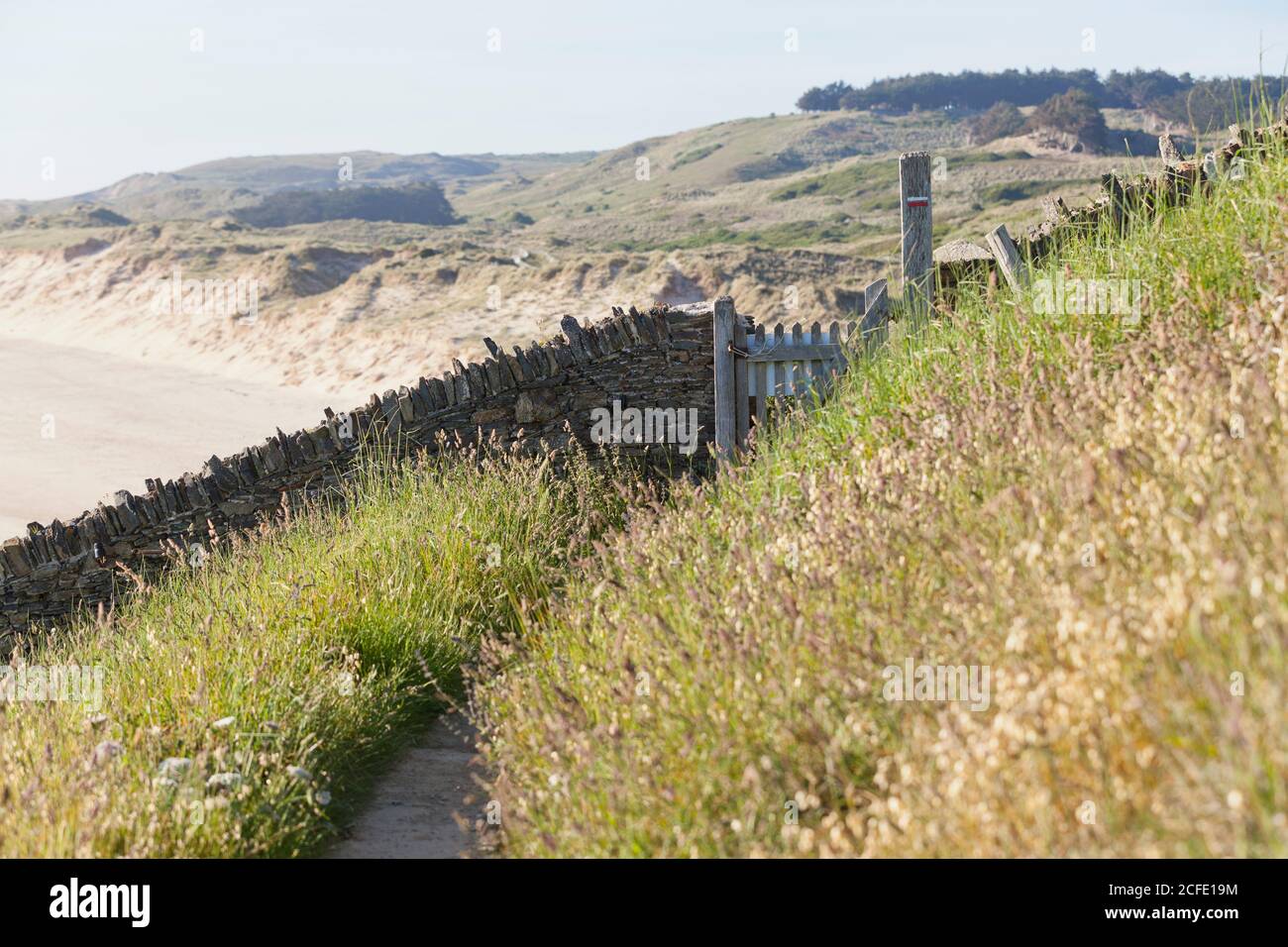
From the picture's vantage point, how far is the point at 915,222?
324 inches

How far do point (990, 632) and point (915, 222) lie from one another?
5613 millimetres

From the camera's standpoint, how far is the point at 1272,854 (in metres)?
2.12

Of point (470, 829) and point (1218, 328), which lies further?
point (1218, 328)

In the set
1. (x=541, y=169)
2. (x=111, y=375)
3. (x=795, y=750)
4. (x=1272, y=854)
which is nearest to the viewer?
(x=1272, y=854)

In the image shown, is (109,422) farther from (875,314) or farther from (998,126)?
(998,126)

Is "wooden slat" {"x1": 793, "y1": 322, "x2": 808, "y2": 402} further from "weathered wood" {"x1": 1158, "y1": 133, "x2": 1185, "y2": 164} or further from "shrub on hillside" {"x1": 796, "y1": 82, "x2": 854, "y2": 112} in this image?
"shrub on hillside" {"x1": 796, "y1": 82, "x2": 854, "y2": 112}

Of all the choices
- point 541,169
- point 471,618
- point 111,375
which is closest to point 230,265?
point 111,375

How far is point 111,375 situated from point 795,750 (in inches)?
1084

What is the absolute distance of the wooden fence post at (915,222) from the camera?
800cm

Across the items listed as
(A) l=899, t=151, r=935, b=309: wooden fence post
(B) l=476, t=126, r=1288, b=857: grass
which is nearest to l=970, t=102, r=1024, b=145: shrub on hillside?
(A) l=899, t=151, r=935, b=309: wooden fence post
